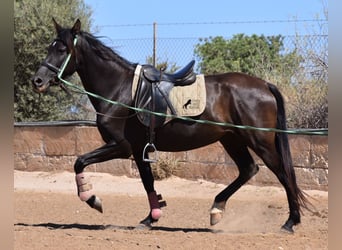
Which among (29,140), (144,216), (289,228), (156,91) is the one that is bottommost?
(144,216)

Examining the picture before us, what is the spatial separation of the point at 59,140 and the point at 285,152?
6.59 meters

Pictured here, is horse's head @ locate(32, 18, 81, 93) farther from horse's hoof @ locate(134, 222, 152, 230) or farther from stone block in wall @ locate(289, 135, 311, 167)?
stone block in wall @ locate(289, 135, 311, 167)

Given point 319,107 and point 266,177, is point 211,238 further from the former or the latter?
point 319,107

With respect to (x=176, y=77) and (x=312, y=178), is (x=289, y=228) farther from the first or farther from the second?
(x=312, y=178)

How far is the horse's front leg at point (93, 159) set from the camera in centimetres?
653

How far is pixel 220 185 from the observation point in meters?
10.8

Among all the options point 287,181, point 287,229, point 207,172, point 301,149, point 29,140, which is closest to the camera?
point 287,229

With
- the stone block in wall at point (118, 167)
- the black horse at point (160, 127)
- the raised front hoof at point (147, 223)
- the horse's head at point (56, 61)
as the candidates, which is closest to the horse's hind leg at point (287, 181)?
the black horse at point (160, 127)

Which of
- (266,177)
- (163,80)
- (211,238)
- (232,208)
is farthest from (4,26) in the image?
(266,177)

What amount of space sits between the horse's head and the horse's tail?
8.23ft

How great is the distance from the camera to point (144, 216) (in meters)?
8.38

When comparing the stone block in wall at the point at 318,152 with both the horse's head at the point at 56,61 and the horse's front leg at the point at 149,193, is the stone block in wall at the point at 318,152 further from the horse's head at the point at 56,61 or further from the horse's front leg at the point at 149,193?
the horse's head at the point at 56,61

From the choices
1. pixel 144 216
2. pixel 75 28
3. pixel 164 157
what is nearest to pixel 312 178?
pixel 164 157

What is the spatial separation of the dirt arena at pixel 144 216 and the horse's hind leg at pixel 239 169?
0.87 feet
